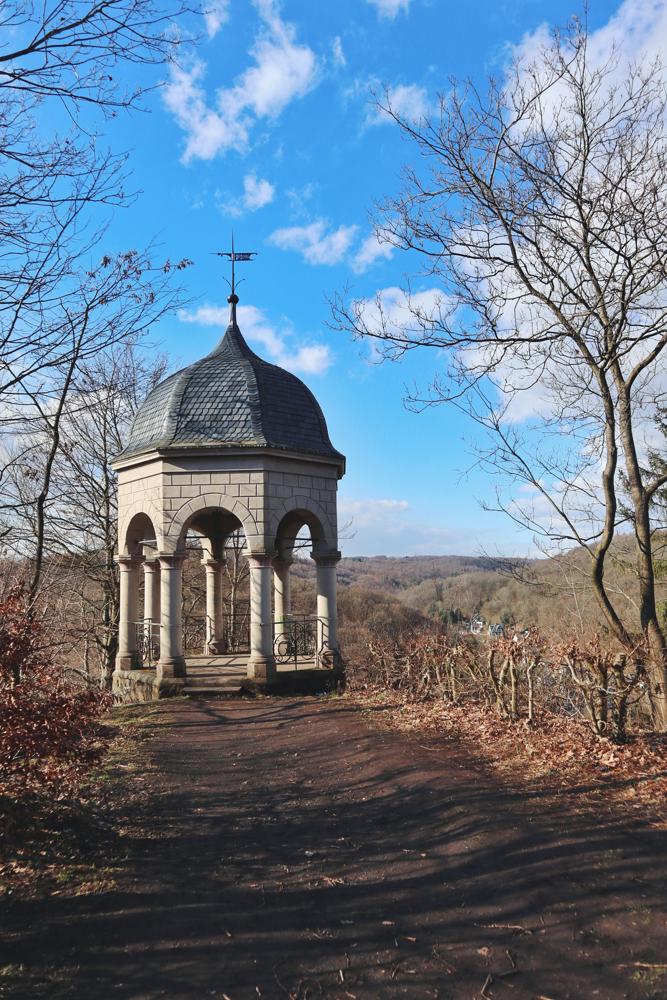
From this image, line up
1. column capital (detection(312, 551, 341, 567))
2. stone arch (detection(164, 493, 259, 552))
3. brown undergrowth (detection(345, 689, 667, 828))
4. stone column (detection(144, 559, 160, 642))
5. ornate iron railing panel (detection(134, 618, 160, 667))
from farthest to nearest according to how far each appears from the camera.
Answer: stone column (detection(144, 559, 160, 642))
ornate iron railing panel (detection(134, 618, 160, 667))
column capital (detection(312, 551, 341, 567))
stone arch (detection(164, 493, 259, 552))
brown undergrowth (detection(345, 689, 667, 828))

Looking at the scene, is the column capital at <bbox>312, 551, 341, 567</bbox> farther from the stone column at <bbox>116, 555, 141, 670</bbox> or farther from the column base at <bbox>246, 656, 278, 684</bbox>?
the stone column at <bbox>116, 555, 141, 670</bbox>

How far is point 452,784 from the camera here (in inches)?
240

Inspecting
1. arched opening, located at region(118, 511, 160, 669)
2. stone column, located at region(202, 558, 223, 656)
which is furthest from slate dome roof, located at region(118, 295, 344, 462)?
stone column, located at region(202, 558, 223, 656)

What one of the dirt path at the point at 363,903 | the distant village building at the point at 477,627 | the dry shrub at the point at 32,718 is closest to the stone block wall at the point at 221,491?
the distant village building at the point at 477,627

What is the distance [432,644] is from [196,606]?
18456 millimetres

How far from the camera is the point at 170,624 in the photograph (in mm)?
11992

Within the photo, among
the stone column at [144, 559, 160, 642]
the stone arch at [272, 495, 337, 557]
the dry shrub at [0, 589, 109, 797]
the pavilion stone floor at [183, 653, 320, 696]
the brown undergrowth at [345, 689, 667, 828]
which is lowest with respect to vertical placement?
the brown undergrowth at [345, 689, 667, 828]

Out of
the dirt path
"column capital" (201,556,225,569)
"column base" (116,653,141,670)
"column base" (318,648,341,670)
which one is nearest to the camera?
the dirt path

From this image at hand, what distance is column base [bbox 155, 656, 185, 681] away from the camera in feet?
38.8

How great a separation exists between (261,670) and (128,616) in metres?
3.50

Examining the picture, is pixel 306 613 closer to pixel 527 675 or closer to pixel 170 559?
pixel 170 559

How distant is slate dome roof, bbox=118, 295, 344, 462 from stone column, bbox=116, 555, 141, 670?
2291mm

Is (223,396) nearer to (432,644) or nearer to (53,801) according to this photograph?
(432,644)

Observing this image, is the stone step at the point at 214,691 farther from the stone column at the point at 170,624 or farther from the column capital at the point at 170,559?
the column capital at the point at 170,559
